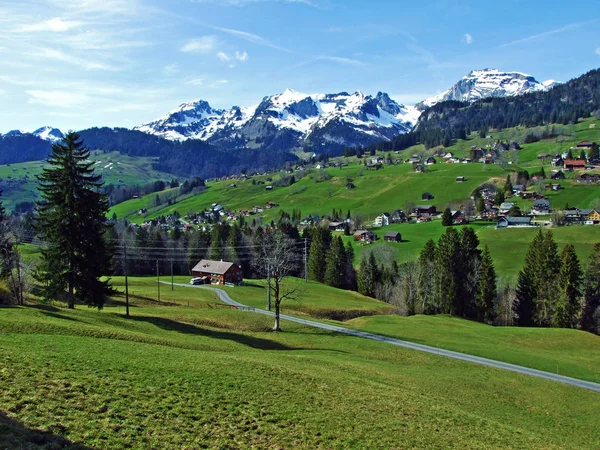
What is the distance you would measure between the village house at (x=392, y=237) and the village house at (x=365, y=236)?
16.4 feet

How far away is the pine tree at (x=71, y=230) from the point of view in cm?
4562

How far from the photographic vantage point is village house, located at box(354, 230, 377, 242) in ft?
550

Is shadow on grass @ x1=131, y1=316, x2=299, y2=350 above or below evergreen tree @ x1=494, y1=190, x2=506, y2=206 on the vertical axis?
below

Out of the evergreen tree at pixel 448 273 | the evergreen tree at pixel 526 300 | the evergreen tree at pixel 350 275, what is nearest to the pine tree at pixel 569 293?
the evergreen tree at pixel 526 300

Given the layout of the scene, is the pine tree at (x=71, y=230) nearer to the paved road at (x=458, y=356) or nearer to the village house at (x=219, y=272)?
the paved road at (x=458, y=356)

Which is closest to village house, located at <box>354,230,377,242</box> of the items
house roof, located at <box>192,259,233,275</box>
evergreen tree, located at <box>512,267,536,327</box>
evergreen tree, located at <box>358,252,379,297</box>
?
evergreen tree, located at <box>358,252,379,297</box>

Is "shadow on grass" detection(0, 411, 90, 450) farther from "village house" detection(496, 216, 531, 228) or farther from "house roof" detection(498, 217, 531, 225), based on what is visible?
"house roof" detection(498, 217, 531, 225)

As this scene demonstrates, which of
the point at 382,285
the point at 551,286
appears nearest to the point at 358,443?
the point at 551,286

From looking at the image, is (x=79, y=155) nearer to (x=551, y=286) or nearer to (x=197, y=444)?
(x=197, y=444)

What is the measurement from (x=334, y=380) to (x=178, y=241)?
121434mm

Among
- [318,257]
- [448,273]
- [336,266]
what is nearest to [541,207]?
[336,266]

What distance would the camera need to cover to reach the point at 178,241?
141000 millimetres

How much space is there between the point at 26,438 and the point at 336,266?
374 ft

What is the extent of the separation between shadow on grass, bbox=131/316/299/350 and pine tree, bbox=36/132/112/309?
7.07m
